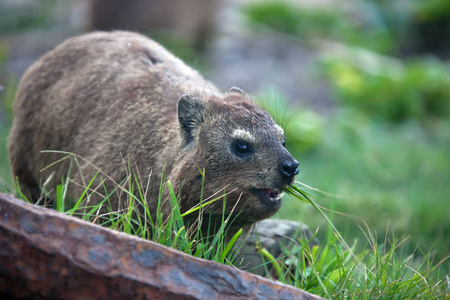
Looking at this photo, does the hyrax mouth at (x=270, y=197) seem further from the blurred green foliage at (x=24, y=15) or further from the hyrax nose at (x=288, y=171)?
the blurred green foliage at (x=24, y=15)

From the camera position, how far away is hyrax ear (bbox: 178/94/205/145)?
4676 millimetres

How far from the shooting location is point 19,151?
581 cm

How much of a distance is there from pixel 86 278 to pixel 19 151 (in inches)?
122

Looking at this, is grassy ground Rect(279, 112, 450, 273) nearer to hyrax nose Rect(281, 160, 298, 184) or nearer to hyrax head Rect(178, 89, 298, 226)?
hyrax head Rect(178, 89, 298, 226)

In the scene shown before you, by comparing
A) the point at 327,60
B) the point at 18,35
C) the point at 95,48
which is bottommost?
the point at 18,35

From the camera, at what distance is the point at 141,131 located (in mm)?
5113

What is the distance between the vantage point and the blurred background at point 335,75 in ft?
29.1

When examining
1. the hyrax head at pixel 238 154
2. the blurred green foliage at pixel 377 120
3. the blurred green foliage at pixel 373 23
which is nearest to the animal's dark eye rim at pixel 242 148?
the hyrax head at pixel 238 154

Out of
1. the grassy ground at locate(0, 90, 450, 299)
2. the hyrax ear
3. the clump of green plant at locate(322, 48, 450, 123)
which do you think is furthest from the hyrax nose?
the clump of green plant at locate(322, 48, 450, 123)

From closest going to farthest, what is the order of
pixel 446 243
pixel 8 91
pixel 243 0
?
pixel 446 243
pixel 8 91
pixel 243 0

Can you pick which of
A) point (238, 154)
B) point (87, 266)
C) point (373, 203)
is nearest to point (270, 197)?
point (238, 154)

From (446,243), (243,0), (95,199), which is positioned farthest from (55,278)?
(243,0)

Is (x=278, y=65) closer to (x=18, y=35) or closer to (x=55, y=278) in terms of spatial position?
(x=18, y=35)

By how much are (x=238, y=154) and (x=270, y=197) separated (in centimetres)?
40
